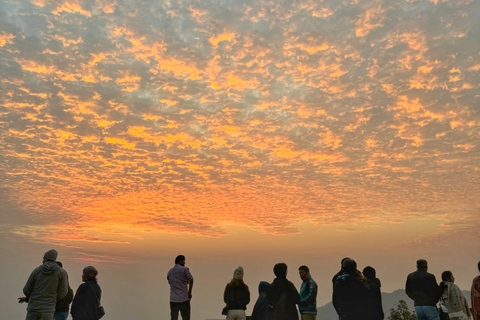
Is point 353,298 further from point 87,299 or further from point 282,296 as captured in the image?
point 87,299

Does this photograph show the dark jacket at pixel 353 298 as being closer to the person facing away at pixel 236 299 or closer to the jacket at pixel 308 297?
the jacket at pixel 308 297

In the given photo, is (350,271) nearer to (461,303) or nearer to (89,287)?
(461,303)

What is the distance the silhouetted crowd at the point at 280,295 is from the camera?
349 inches

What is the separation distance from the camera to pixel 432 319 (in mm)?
10820

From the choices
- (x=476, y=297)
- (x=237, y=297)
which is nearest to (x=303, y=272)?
(x=237, y=297)

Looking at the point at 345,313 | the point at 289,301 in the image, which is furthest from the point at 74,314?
the point at 345,313

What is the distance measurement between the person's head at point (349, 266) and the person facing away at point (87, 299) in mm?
6066

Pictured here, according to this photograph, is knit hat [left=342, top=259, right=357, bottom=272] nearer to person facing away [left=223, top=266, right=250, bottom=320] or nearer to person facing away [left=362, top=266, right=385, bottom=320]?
person facing away [left=362, top=266, right=385, bottom=320]

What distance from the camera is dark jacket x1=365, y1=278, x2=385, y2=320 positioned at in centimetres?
878

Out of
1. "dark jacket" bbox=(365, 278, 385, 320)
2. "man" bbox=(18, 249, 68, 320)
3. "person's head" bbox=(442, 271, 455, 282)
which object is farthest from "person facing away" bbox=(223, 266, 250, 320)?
"person's head" bbox=(442, 271, 455, 282)

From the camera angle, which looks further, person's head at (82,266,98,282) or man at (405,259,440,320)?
man at (405,259,440,320)

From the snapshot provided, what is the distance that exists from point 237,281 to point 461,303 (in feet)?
20.6

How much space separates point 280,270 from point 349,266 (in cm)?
180

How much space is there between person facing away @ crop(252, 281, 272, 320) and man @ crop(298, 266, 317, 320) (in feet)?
2.74
